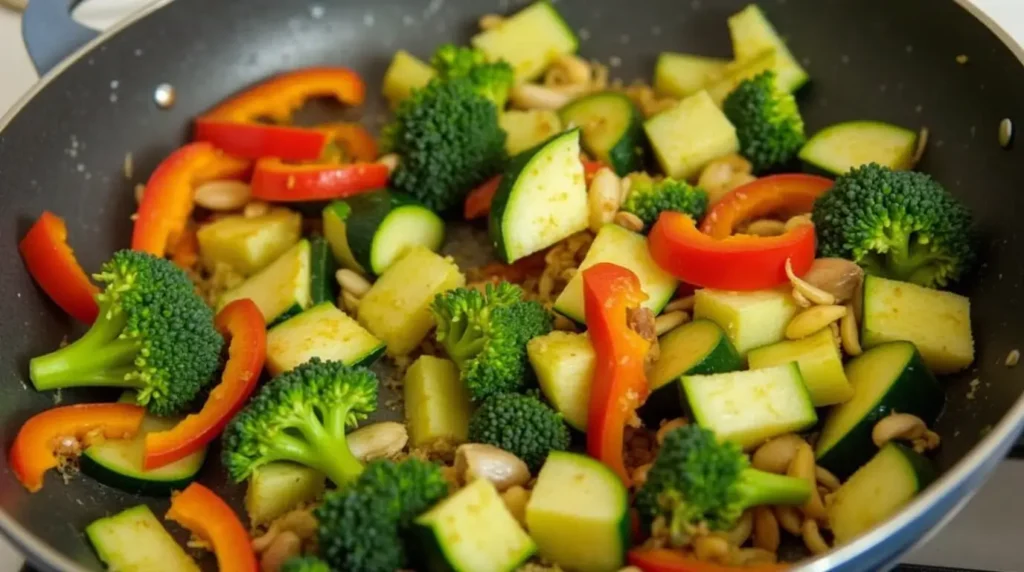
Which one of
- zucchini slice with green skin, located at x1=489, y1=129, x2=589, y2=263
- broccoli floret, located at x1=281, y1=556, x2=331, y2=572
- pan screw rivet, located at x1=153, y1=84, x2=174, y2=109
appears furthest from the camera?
pan screw rivet, located at x1=153, y1=84, x2=174, y2=109

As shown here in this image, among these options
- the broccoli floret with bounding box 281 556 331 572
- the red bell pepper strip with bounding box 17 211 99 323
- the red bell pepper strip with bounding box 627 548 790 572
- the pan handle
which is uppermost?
the pan handle

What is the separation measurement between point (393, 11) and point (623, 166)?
0.63m

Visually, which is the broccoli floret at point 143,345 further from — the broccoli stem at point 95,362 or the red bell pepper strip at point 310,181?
the red bell pepper strip at point 310,181

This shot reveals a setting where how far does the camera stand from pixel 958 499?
1.19 meters

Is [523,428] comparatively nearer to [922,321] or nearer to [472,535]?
[472,535]

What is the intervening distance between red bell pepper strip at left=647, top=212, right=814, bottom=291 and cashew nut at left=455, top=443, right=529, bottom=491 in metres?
0.40

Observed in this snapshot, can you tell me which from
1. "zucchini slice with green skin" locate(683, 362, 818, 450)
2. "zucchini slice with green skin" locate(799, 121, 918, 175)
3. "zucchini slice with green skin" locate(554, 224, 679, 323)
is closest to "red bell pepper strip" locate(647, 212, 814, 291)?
"zucchini slice with green skin" locate(554, 224, 679, 323)

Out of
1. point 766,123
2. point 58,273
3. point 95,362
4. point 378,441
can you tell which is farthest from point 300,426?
point 766,123

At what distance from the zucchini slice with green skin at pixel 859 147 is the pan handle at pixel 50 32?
1.31 meters

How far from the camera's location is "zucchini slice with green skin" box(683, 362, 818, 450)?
1343 mm

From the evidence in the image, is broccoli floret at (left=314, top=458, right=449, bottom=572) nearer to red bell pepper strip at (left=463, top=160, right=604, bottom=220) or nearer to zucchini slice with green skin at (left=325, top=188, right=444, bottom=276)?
zucchini slice with green skin at (left=325, top=188, right=444, bottom=276)

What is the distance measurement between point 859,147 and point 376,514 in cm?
107

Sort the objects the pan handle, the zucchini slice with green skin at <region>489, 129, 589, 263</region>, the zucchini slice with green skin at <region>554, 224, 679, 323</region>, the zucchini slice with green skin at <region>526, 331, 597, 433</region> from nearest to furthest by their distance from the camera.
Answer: the zucchini slice with green skin at <region>526, 331, 597, 433</region>, the zucchini slice with green skin at <region>554, 224, 679, 323</region>, the zucchini slice with green skin at <region>489, 129, 589, 263</region>, the pan handle

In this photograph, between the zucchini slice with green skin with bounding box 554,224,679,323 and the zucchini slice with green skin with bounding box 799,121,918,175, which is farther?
the zucchini slice with green skin with bounding box 799,121,918,175
